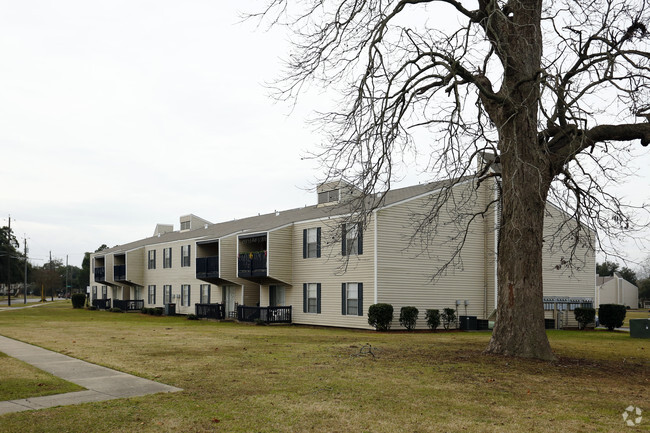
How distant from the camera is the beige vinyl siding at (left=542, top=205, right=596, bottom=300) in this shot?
104 ft

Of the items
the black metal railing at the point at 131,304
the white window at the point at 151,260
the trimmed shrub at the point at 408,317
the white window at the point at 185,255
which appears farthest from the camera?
the black metal railing at the point at 131,304

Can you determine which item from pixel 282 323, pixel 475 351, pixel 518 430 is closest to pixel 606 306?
pixel 282 323

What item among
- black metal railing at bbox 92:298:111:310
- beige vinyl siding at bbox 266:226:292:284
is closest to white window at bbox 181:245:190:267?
beige vinyl siding at bbox 266:226:292:284

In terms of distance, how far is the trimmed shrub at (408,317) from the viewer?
26250 mm

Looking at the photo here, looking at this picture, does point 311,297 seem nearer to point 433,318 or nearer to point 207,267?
point 433,318

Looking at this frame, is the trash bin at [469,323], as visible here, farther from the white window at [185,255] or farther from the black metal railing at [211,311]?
the white window at [185,255]

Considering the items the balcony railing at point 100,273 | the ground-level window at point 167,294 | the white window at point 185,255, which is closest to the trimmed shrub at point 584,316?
the white window at point 185,255

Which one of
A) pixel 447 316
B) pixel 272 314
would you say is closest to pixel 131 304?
pixel 272 314

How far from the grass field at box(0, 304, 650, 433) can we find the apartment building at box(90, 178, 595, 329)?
9.08 m

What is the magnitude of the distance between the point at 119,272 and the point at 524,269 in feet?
144

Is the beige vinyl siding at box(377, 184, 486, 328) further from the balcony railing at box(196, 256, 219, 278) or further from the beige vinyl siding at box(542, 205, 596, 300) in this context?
the balcony railing at box(196, 256, 219, 278)

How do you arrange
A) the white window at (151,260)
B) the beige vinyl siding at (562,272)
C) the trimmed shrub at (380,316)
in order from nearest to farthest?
the trimmed shrub at (380,316) < the beige vinyl siding at (562,272) < the white window at (151,260)

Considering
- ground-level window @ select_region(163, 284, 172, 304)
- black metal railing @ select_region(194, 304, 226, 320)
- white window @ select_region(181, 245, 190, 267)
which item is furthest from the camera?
ground-level window @ select_region(163, 284, 172, 304)

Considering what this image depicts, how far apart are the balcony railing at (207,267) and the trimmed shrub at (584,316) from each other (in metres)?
19.8
